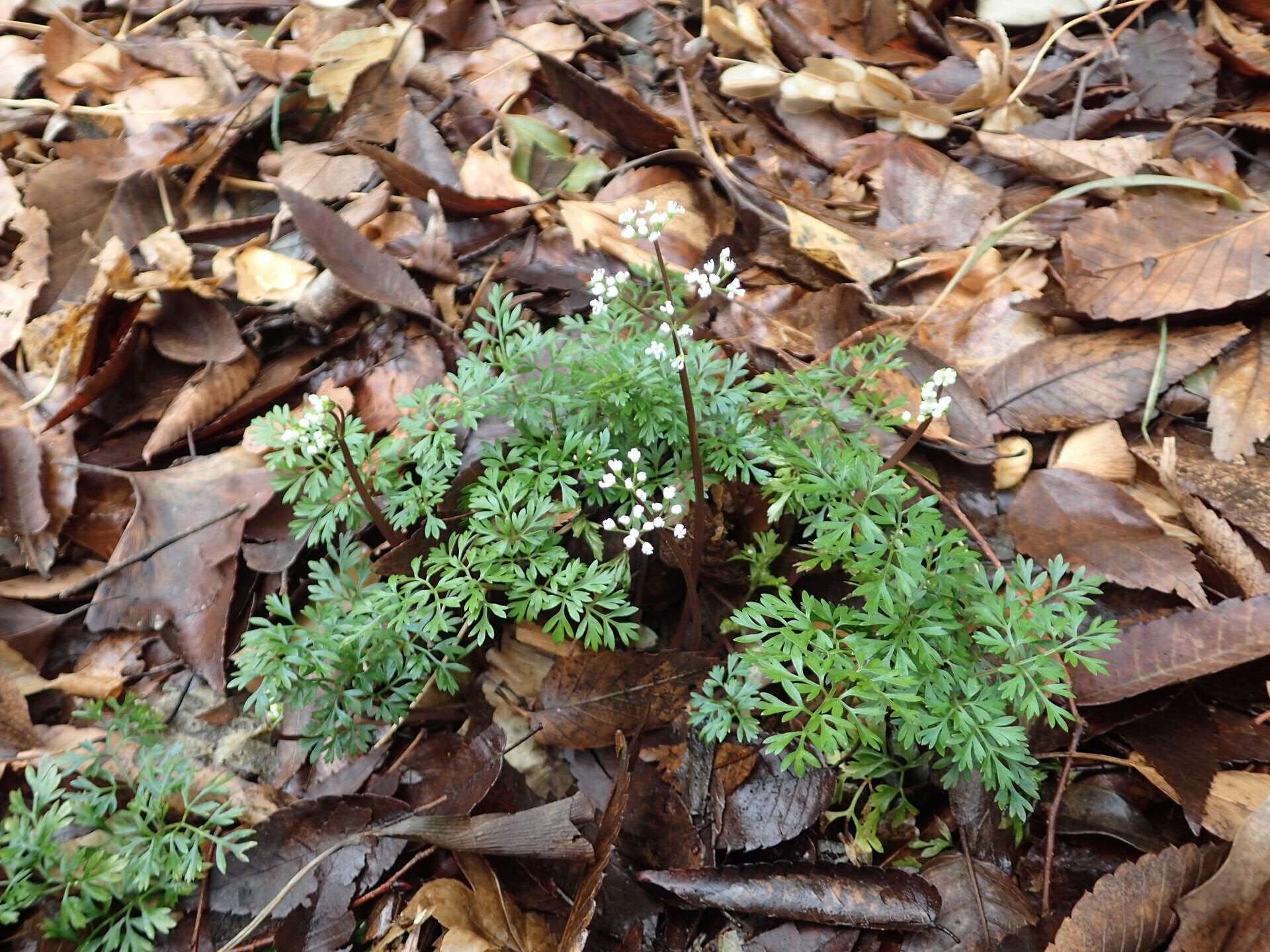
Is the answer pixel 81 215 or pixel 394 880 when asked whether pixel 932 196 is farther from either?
pixel 81 215

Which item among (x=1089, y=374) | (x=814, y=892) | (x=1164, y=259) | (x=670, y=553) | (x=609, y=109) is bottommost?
(x=814, y=892)

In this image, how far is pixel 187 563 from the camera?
2.23m

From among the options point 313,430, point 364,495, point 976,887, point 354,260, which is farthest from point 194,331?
point 976,887

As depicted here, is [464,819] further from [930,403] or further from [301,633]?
[930,403]

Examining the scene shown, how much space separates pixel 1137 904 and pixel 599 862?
0.99m

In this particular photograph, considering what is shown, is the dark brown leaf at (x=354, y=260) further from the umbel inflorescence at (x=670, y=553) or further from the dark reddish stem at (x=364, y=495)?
the dark reddish stem at (x=364, y=495)

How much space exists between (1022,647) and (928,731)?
25 cm

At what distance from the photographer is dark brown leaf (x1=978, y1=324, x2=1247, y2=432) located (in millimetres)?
2264

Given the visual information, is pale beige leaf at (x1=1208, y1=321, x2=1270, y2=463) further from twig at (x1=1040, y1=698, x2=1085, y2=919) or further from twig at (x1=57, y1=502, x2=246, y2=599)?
twig at (x1=57, y1=502, x2=246, y2=599)

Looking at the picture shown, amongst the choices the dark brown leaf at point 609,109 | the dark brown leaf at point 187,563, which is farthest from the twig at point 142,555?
the dark brown leaf at point 609,109

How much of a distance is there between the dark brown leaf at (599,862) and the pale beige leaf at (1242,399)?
1.63 m

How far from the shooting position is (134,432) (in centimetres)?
248

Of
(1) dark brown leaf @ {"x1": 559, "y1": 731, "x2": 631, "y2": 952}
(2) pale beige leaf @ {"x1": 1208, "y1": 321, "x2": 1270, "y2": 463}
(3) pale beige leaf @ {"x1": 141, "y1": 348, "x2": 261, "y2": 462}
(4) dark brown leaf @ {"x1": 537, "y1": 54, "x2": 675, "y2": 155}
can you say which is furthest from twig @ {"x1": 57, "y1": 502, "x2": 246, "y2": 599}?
(2) pale beige leaf @ {"x1": 1208, "y1": 321, "x2": 1270, "y2": 463}

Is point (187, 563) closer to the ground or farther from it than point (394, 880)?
farther from it
